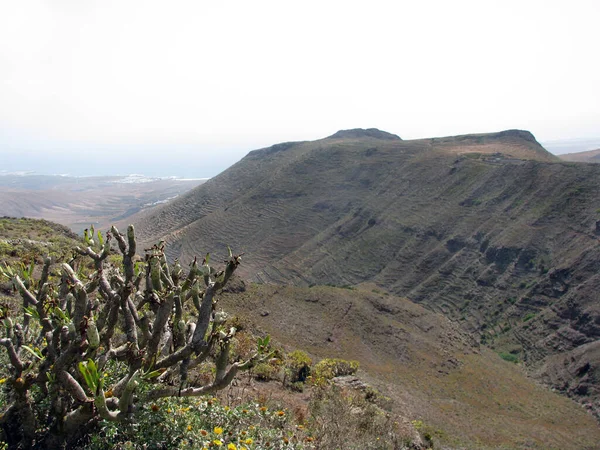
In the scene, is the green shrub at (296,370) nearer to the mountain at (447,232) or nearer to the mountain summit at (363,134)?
the mountain at (447,232)

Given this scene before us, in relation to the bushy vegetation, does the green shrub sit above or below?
below

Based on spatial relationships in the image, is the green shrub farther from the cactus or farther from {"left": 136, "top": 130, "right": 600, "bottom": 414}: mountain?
{"left": 136, "top": 130, "right": 600, "bottom": 414}: mountain

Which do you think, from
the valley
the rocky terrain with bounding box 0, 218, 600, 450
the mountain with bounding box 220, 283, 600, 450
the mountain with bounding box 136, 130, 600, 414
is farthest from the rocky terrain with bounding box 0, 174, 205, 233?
the mountain with bounding box 220, 283, 600, 450

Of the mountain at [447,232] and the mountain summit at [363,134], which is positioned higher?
the mountain summit at [363,134]

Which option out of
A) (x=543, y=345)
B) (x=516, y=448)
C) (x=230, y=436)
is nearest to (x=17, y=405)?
(x=230, y=436)

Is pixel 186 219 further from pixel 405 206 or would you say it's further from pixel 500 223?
pixel 500 223

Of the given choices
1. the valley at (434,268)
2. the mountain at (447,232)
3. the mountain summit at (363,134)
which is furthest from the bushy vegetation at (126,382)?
the mountain summit at (363,134)

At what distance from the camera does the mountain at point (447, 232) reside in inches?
1320

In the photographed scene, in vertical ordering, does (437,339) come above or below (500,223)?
below

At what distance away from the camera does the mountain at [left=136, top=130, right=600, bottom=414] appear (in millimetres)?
33531

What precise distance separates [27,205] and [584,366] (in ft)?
551

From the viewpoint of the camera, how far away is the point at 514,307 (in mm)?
36281

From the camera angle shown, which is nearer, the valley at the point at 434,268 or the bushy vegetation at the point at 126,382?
the bushy vegetation at the point at 126,382

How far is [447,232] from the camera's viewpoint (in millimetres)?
46844
